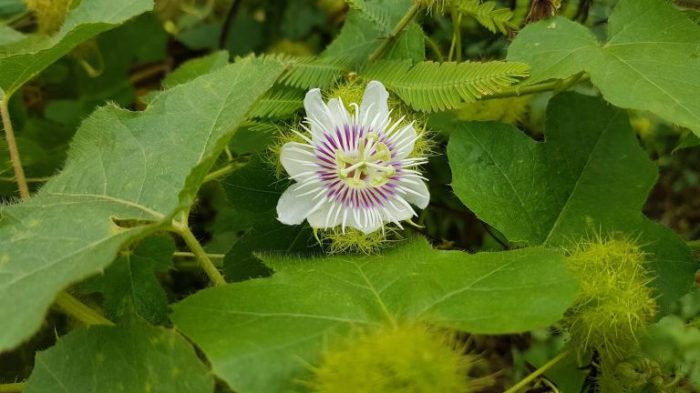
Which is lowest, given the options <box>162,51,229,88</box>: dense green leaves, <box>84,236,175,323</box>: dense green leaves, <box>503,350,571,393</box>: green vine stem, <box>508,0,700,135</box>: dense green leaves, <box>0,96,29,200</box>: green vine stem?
<box>503,350,571,393</box>: green vine stem

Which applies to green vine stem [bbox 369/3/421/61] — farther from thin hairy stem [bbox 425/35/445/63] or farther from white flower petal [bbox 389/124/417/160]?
white flower petal [bbox 389/124/417/160]

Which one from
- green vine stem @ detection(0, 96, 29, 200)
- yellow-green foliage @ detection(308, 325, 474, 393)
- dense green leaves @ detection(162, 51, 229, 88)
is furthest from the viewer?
dense green leaves @ detection(162, 51, 229, 88)

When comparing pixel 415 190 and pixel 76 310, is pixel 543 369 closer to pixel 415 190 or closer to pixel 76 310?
pixel 415 190

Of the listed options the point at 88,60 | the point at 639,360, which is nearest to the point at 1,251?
the point at 639,360

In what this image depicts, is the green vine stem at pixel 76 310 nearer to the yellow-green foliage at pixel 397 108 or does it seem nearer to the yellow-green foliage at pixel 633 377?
the yellow-green foliage at pixel 397 108

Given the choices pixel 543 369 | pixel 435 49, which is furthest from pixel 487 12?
pixel 543 369

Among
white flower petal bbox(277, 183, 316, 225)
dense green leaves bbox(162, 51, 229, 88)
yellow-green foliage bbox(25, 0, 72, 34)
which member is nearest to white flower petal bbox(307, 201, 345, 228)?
white flower petal bbox(277, 183, 316, 225)
